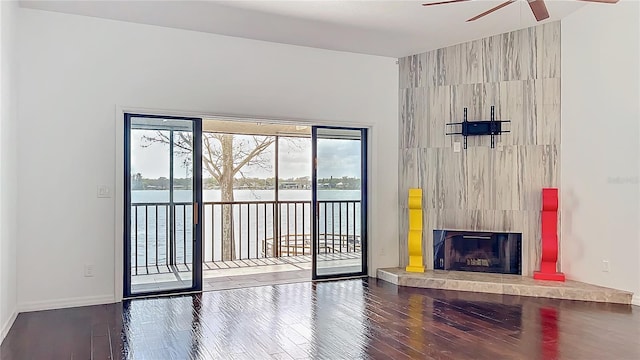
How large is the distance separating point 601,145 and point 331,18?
322 cm

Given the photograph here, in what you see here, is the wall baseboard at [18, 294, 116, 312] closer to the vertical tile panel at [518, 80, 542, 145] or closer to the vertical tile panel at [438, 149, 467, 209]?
the vertical tile panel at [438, 149, 467, 209]

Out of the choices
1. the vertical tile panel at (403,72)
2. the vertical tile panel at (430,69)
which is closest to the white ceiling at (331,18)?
the vertical tile panel at (430,69)

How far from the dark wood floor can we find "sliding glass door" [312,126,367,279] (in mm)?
935

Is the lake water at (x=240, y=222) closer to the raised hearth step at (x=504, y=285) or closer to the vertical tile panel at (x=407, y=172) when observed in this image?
the vertical tile panel at (x=407, y=172)

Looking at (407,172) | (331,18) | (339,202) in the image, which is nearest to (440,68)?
(407,172)

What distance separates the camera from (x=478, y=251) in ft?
18.5

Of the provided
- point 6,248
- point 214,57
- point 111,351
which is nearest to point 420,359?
point 111,351

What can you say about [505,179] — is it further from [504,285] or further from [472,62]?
[472,62]

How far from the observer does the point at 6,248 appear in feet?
12.2

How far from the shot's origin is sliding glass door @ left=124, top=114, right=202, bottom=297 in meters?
4.79

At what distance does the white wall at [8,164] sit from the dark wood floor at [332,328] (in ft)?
1.05

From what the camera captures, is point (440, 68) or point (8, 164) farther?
point (440, 68)

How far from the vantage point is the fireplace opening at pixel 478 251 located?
546 cm

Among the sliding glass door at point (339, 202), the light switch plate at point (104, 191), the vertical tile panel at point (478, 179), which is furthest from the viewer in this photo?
the sliding glass door at point (339, 202)
